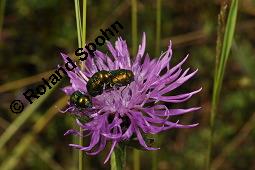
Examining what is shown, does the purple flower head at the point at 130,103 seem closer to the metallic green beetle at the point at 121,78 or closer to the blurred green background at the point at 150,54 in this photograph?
the metallic green beetle at the point at 121,78

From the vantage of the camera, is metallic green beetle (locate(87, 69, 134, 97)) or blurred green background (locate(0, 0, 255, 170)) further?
blurred green background (locate(0, 0, 255, 170))

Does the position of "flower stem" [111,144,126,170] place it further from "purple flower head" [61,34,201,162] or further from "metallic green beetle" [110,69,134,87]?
"metallic green beetle" [110,69,134,87]

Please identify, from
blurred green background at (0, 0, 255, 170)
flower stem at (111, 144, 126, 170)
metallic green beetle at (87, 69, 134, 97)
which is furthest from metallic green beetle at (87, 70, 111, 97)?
blurred green background at (0, 0, 255, 170)

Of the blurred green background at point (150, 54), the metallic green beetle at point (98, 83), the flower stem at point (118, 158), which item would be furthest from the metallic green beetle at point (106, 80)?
the blurred green background at point (150, 54)

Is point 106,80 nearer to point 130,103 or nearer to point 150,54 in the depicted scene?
point 130,103

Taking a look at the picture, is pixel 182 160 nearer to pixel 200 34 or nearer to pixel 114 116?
pixel 200 34
